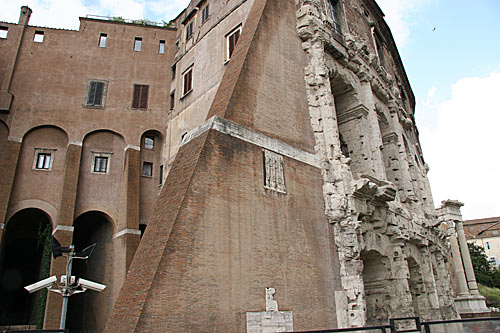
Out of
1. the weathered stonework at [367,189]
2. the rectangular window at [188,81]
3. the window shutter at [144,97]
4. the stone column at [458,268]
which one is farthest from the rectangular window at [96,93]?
the stone column at [458,268]

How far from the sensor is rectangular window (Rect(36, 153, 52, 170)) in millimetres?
16062

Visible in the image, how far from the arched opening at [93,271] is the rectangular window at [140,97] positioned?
5.47m

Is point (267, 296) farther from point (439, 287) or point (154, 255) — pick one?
point (439, 287)

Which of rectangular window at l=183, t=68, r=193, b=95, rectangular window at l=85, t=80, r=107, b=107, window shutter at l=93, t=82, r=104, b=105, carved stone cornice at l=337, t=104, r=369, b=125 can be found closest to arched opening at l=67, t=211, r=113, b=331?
rectangular window at l=85, t=80, r=107, b=107

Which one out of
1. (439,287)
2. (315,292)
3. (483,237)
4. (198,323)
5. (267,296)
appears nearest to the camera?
(198,323)

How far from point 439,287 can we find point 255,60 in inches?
492

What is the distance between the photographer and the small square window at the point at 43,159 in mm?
16031

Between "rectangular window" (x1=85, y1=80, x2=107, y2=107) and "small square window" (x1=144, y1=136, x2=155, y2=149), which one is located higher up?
"rectangular window" (x1=85, y1=80, x2=107, y2=107)

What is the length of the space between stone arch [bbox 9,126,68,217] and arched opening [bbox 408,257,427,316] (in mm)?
14377

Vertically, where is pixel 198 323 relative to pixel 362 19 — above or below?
below

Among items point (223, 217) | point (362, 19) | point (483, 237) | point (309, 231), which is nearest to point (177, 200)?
point (223, 217)

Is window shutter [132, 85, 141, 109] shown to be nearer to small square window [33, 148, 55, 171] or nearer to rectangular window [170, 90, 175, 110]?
rectangular window [170, 90, 175, 110]

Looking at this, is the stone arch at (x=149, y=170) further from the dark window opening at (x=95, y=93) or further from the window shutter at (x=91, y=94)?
the window shutter at (x=91, y=94)

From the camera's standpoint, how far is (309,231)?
9602mm
